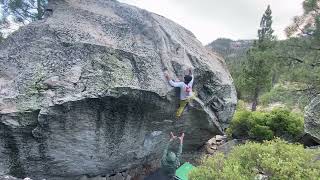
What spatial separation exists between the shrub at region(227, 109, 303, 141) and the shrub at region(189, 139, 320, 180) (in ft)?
33.3

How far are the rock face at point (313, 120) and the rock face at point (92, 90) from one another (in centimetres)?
429

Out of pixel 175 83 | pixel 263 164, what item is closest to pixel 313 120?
pixel 175 83

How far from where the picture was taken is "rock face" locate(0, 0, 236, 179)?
1210 centimetres

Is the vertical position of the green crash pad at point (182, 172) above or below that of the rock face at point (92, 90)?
below

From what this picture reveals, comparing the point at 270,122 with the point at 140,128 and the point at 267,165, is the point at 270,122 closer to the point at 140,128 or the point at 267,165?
the point at 140,128

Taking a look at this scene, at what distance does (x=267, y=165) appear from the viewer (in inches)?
356

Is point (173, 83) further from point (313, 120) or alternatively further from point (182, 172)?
point (313, 120)

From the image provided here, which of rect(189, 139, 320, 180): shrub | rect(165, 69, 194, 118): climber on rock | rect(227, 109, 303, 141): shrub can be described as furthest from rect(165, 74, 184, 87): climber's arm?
rect(227, 109, 303, 141): shrub

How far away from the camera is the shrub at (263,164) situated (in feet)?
29.3

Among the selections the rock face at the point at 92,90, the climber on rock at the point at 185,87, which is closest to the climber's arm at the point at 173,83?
the climber on rock at the point at 185,87

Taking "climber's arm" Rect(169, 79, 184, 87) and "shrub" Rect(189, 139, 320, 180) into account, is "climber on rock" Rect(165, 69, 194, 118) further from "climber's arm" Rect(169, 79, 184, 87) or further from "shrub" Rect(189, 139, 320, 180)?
"shrub" Rect(189, 139, 320, 180)

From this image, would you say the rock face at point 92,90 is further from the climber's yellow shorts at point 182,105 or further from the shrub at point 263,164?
the shrub at point 263,164

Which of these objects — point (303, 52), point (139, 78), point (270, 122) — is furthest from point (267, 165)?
point (303, 52)

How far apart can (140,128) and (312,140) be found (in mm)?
8840
